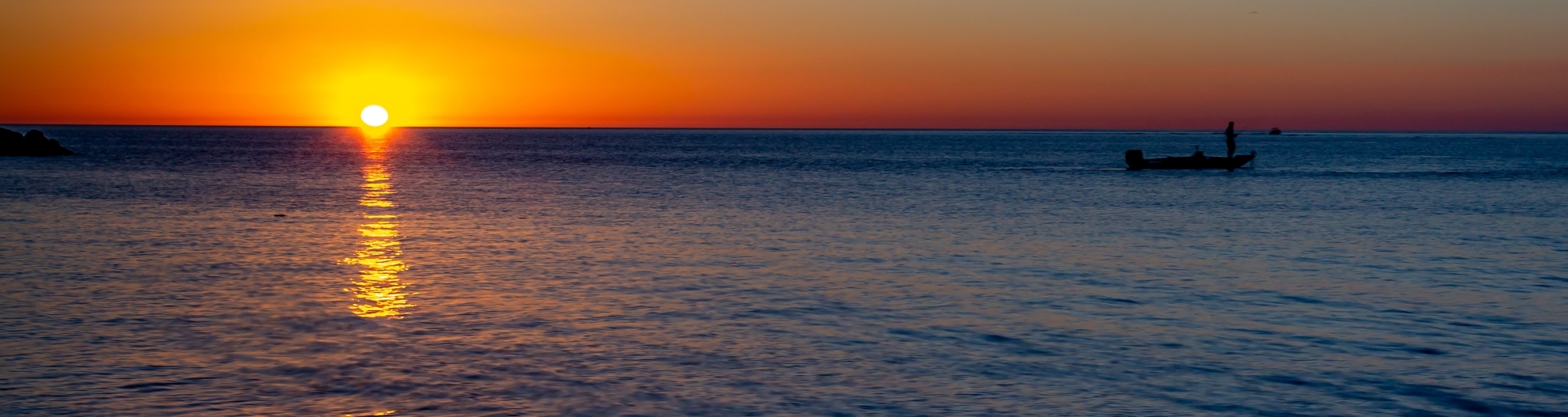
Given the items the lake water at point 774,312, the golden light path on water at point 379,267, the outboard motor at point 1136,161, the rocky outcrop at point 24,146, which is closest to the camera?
the lake water at point 774,312

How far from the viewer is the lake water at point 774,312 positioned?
11.1m

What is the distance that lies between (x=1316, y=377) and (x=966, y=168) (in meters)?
68.5

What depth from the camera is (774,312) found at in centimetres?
1592

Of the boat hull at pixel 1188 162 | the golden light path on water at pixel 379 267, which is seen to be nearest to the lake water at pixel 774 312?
the golden light path on water at pixel 379 267

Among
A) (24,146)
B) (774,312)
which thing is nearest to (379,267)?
(774,312)

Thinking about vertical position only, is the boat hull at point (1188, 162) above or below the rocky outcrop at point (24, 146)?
below

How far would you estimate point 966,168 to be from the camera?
79.9 metres

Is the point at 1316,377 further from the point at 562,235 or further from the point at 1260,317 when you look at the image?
the point at 562,235

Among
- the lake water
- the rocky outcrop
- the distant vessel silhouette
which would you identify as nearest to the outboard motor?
the distant vessel silhouette

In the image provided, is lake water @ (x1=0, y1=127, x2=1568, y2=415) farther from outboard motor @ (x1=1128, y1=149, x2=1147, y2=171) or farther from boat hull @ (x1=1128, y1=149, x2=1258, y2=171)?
outboard motor @ (x1=1128, y1=149, x2=1147, y2=171)

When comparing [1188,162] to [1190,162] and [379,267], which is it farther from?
[379,267]

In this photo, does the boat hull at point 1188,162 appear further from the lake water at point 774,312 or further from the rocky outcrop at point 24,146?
the rocky outcrop at point 24,146

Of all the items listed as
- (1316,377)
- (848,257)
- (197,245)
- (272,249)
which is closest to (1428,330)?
(1316,377)

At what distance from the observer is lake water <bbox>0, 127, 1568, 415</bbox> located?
11.1 m
